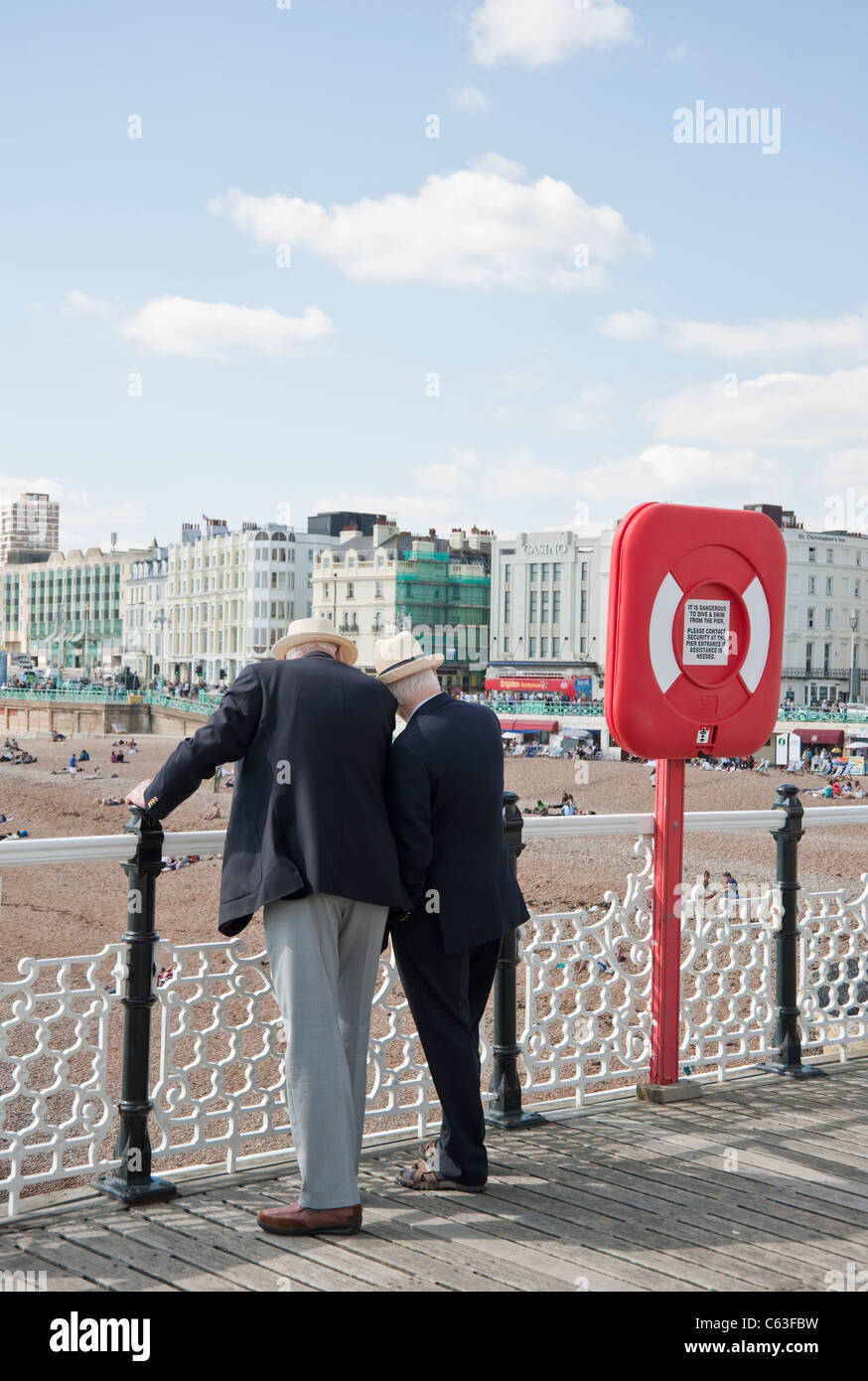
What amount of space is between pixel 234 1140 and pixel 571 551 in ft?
224

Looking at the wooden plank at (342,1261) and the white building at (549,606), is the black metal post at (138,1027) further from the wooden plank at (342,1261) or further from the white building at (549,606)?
the white building at (549,606)

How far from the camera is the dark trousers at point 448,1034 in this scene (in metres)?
3.65

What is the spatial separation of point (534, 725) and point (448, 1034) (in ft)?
177

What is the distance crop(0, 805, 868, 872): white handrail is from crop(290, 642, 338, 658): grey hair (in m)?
0.53

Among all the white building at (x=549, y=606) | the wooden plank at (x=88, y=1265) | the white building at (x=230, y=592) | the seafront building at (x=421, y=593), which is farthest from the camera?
the white building at (x=230, y=592)

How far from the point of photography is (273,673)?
3320 millimetres

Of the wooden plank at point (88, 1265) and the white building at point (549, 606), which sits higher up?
the white building at point (549, 606)

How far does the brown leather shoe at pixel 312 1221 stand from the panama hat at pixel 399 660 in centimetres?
138

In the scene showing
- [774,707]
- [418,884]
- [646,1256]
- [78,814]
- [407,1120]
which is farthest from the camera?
[78,814]

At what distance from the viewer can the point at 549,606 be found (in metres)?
72.1

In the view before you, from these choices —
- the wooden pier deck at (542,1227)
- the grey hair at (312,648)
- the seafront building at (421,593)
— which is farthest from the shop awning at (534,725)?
the grey hair at (312,648)

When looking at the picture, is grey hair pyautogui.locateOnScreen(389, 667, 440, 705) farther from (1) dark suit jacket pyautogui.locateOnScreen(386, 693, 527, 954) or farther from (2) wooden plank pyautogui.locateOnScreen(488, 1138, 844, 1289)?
(2) wooden plank pyautogui.locateOnScreen(488, 1138, 844, 1289)
